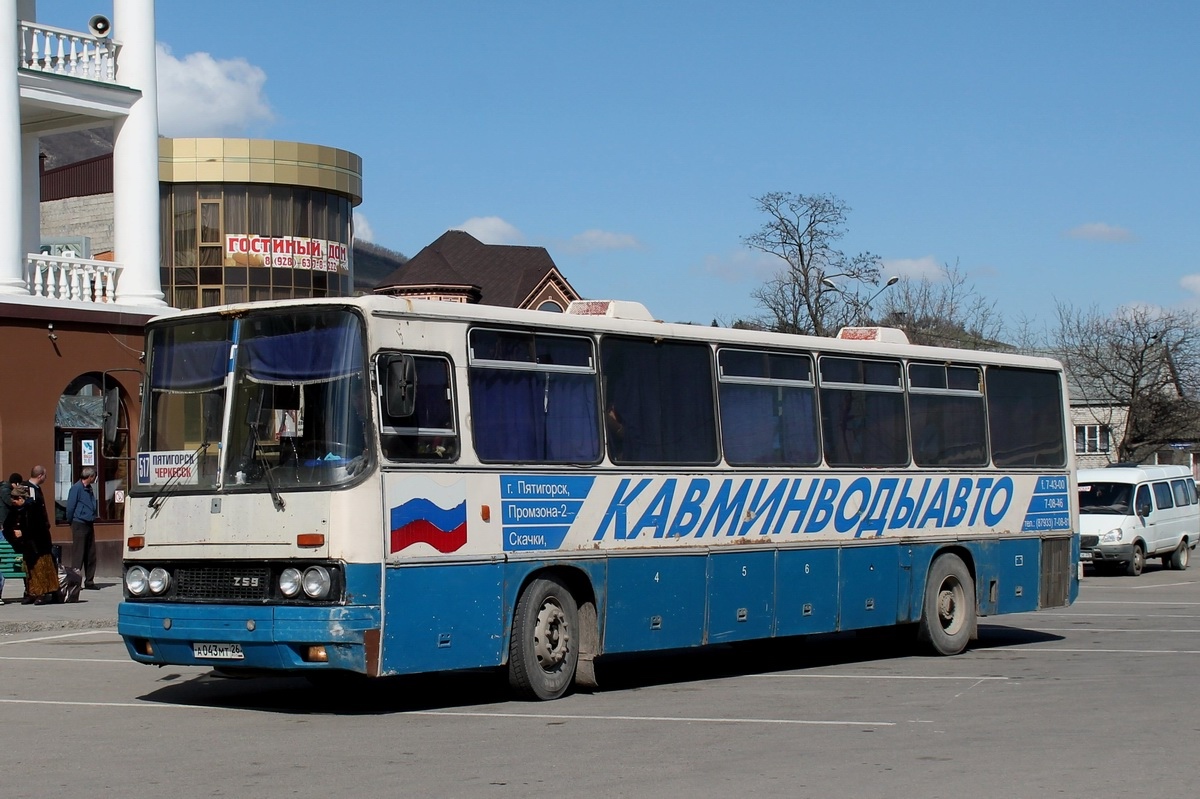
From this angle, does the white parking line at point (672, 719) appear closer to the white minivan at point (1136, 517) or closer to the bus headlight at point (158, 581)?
the bus headlight at point (158, 581)

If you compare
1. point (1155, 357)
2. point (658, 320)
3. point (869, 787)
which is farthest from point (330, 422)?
point (1155, 357)

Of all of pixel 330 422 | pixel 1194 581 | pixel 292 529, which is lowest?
pixel 1194 581

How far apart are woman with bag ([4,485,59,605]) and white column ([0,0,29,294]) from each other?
7.03 m

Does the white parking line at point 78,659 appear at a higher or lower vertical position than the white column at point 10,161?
lower

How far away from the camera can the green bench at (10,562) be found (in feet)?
76.2

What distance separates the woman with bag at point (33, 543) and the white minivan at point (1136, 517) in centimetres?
1904

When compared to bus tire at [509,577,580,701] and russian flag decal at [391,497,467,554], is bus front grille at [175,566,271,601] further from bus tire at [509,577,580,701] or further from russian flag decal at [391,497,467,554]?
bus tire at [509,577,580,701]

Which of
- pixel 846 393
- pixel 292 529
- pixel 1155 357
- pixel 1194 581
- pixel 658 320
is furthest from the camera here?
pixel 1155 357

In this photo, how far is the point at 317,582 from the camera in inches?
429

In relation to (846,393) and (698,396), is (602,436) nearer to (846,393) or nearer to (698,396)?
(698,396)

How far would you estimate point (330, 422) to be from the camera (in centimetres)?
1111

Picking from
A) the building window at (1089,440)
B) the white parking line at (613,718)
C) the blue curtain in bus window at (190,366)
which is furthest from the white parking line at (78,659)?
the building window at (1089,440)

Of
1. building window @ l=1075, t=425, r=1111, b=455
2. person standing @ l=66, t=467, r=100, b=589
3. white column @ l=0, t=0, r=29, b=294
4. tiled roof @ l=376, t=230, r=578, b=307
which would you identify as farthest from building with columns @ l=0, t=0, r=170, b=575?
building window @ l=1075, t=425, r=1111, b=455

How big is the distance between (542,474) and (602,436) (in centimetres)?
81
